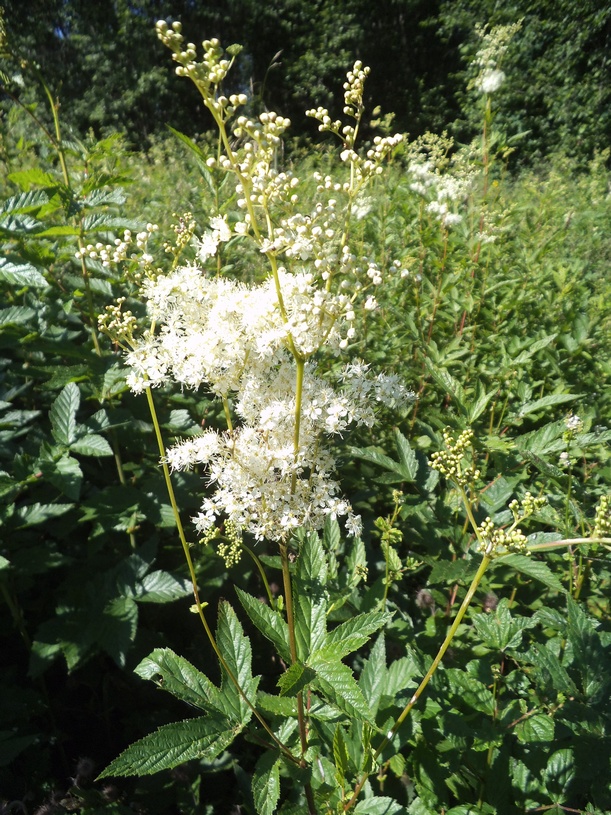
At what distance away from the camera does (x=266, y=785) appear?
1.13 metres

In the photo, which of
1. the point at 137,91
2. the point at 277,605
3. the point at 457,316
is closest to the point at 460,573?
the point at 277,605

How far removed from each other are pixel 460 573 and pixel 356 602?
33cm

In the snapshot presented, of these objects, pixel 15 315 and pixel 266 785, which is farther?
pixel 15 315

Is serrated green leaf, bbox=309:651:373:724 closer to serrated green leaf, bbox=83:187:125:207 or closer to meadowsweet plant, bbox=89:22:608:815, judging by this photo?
meadowsweet plant, bbox=89:22:608:815

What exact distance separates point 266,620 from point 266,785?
1.09 ft

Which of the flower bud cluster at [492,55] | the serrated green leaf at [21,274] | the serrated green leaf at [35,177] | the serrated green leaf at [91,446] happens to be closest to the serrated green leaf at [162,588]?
the serrated green leaf at [91,446]

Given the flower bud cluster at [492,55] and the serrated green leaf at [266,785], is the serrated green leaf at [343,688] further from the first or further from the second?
the flower bud cluster at [492,55]

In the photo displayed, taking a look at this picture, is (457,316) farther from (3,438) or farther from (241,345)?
(3,438)

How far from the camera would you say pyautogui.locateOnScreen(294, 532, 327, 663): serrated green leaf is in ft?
3.84

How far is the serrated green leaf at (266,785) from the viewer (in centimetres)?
108

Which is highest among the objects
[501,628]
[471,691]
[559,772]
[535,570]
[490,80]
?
[490,80]

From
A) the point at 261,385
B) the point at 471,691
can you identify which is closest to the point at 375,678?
the point at 471,691

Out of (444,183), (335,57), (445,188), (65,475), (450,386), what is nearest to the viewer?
(65,475)

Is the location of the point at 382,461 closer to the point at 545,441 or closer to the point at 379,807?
the point at 545,441
